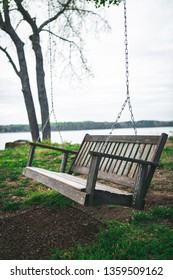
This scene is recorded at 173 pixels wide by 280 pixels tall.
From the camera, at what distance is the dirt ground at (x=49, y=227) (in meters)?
3.20

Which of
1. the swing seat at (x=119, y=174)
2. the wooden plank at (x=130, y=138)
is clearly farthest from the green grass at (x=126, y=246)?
the wooden plank at (x=130, y=138)

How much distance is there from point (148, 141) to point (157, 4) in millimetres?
3458

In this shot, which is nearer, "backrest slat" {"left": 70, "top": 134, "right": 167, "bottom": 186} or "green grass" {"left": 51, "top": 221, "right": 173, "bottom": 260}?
"green grass" {"left": 51, "top": 221, "right": 173, "bottom": 260}

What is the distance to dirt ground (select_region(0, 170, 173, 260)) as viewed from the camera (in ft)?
10.5

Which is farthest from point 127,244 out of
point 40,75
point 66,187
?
point 40,75

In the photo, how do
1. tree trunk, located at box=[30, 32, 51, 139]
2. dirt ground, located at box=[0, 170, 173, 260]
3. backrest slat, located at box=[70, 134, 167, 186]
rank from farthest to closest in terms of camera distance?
tree trunk, located at box=[30, 32, 51, 139], backrest slat, located at box=[70, 134, 167, 186], dirt ground, located at box=[0, 170, 173, 260]

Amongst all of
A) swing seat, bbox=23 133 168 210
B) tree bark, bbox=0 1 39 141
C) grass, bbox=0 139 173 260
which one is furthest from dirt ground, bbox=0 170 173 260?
tree bark, bbox=0 1 39 141

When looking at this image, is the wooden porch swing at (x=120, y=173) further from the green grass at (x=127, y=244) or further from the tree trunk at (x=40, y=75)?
the tree trunk at (x=40, y=75)

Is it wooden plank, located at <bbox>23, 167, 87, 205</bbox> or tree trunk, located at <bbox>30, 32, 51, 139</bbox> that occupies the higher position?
tree trunk, located at <bbox>30, 32, 51, 139</bbox>

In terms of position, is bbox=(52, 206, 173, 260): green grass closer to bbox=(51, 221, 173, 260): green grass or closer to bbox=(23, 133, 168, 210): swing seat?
bbox=(51, 221, 173, 260): green grass

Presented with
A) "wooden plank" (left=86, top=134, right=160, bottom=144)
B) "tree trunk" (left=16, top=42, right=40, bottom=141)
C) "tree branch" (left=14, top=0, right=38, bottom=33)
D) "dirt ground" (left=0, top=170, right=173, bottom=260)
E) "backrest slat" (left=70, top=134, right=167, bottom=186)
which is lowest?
"dirt ground" (left=0, top=170, right=173, bottom=260)

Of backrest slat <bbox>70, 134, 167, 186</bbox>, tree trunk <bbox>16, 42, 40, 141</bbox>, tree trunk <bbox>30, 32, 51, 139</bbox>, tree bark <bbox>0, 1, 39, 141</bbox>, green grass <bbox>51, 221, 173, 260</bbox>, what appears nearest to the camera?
green grass <bbox>51, 221, 173, 260</bbox>

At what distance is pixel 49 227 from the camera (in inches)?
146
